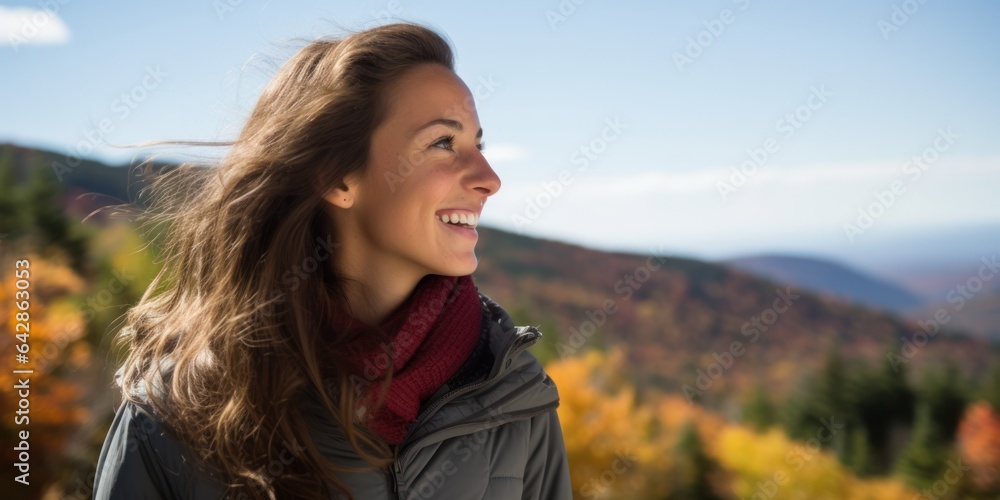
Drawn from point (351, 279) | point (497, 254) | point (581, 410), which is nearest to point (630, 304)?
point (497, 254)

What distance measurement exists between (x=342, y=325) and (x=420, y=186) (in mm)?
354

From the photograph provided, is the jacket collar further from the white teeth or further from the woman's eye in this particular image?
the woman's eye

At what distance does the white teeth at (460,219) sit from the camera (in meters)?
1.65

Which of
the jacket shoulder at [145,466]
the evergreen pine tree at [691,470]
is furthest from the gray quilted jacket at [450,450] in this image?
the evergreen pine tree at [691,470]

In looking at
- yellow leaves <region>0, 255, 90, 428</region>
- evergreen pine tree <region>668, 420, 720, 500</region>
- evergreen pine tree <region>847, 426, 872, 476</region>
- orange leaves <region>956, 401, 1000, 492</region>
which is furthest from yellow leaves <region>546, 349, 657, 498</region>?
yellow leaves <region>0, 255, 90, 428</region>

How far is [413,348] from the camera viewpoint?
1647mm

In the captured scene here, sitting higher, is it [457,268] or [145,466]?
[457,268]

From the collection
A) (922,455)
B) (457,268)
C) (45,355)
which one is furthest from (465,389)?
(922,455)

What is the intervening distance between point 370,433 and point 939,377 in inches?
343

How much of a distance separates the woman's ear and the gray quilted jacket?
45 cm

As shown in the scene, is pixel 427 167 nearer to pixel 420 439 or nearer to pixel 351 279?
pixel 351 279

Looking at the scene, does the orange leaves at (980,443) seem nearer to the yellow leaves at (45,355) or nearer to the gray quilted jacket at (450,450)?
the gray quilted jacket at (450,450)

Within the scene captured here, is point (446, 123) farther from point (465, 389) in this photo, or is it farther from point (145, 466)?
point (145, 466)

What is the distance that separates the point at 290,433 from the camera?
4.99ft
